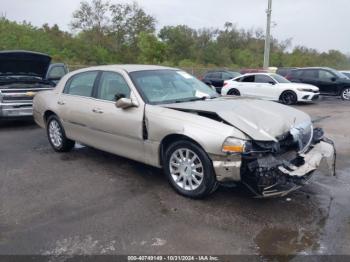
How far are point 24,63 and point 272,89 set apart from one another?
9.73 m

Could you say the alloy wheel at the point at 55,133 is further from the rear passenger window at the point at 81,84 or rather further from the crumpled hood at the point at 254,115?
the crumpled hood at the point at 254,115

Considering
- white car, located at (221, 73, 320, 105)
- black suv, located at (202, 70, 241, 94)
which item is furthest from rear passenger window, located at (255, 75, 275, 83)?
black suv, located at (202, 70, 241, 94)

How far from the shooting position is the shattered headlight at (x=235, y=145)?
3.94 metres

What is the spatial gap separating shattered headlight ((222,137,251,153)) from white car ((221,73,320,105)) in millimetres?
11532

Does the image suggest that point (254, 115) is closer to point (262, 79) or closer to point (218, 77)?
point (262, 79)

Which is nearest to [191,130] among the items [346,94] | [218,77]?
[346,94]

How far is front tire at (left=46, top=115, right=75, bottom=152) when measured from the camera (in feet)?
21.4

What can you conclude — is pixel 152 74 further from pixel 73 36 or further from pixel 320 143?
pixel 73 36

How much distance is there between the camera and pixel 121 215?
13.5 feet

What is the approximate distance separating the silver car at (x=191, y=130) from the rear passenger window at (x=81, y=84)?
19 millimetres

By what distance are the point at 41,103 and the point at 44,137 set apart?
4.73ft

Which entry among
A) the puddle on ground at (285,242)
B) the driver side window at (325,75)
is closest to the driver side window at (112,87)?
the puddle on ground at (285,242)

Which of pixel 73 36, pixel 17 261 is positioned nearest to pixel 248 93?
pixel 17 261

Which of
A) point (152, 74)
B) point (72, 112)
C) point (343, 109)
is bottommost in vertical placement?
point (343, 109)
